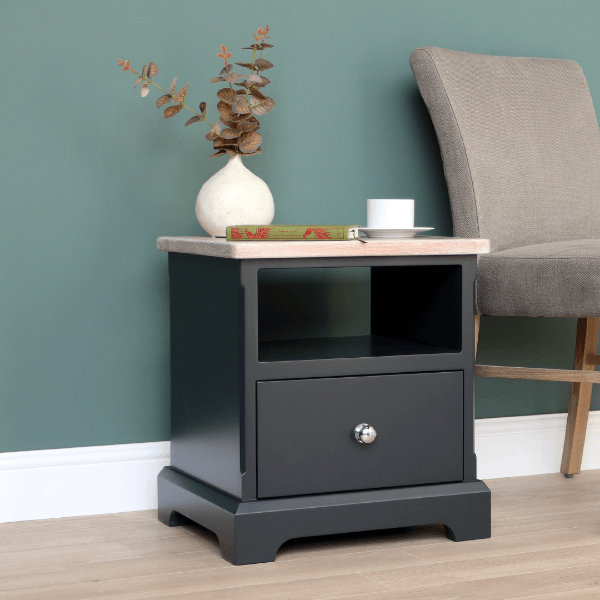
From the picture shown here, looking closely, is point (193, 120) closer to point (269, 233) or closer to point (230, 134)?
point (230, 134)

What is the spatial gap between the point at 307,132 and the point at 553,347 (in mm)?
758

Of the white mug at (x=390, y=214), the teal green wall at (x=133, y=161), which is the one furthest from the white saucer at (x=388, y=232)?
the teal green wall at (x=133, y=161)

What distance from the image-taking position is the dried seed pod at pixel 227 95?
5.03 ft

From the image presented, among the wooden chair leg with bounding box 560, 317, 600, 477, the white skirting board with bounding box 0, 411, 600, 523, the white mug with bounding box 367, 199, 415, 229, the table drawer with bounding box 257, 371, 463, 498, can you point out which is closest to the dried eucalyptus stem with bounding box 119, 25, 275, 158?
the white mug with bounding box 367, 199, 415, 229

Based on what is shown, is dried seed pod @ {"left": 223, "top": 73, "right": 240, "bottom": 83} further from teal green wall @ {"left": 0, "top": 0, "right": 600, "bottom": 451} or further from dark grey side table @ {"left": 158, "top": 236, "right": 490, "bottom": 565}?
dark grey side table @ {"left": 158, "top": 236, "right": 490, "bottom": 565}

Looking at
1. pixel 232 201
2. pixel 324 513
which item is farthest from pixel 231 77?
pixel 324 513

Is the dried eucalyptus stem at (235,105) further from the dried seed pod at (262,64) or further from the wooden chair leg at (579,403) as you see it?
the wooden chair leg at (579,403)

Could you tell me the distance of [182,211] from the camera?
1693 millimetres

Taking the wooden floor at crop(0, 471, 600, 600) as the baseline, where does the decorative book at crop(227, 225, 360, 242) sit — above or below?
above

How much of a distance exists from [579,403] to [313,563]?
2.69ft

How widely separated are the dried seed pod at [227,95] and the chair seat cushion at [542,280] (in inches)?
21.1

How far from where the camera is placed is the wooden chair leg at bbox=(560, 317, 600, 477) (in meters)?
1.85

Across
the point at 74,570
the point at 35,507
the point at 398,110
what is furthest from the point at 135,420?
the point at 398,110

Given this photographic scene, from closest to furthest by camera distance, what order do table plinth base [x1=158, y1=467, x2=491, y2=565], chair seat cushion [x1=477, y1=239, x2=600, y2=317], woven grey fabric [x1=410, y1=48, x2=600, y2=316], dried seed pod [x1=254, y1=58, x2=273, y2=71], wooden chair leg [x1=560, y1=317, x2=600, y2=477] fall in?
1. table plinth base [x1=158, y1=467, x2=491, y2=565]
2. chair seat cushion [x1=477, y1=239, x2=600, y2=317]
3. dried seed pod [x1=254, y1=58, x2=273, y2=71]
4. woven grey fabric [x1=410, y1=48, x2=600, y2=316]
5. wooden chair leg [x1=560, y1=317, x2=600, y2=477]
